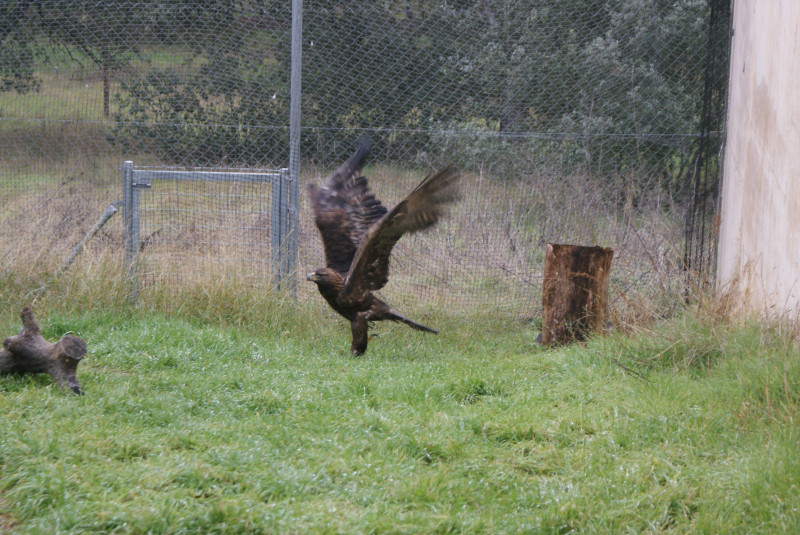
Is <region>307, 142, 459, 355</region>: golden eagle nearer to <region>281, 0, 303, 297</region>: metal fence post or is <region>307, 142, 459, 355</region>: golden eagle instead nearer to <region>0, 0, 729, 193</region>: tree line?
<region>281, 0, 303, 297</region>: metal fence post

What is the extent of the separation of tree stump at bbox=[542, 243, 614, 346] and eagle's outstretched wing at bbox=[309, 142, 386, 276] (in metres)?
1.70

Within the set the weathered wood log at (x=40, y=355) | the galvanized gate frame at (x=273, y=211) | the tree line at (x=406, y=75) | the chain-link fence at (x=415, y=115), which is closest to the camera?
the weathered wood log at (x=40, y=355)

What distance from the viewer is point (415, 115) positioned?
8273 mm

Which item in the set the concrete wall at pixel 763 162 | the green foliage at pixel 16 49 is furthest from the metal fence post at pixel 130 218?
the concrete wall at pixel 763 162

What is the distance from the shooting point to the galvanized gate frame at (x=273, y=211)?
23.9 ft

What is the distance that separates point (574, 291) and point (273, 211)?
2.98 metres

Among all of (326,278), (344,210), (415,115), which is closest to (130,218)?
(344,210)

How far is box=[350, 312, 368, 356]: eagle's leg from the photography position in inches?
255

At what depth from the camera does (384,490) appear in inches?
140

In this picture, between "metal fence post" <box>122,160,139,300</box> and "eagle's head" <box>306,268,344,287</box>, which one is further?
"metal fence post" <box>122,160,139,300</box>

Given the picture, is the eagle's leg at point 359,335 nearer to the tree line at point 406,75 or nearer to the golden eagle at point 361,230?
the golden eagle at point 361,230

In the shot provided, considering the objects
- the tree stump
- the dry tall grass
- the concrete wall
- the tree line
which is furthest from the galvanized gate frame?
the concrete wall

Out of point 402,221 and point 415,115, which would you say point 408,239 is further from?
point 402,221

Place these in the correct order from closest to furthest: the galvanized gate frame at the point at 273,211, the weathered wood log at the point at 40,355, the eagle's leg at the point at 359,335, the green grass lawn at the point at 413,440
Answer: the green grass lawn at the point at 413,440 → the weathered wood log at the point at 40,355 → the eagle's leg at the point at 359,335 → the galvanized gate frame at the point at 273,211
